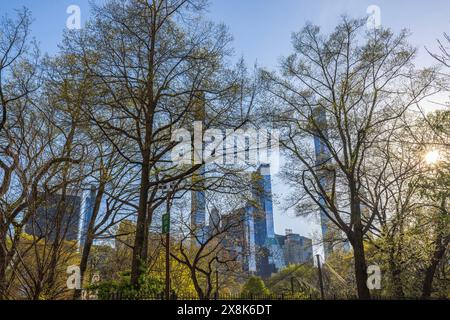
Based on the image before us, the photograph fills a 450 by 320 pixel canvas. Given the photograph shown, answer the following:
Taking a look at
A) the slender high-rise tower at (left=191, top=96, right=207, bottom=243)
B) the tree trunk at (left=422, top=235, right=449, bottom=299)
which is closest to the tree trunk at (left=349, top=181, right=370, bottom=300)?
the tree trunk at (left=422, top=235, right=449, bottom=299)

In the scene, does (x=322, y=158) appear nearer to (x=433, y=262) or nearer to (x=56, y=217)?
(x=433, y=262)

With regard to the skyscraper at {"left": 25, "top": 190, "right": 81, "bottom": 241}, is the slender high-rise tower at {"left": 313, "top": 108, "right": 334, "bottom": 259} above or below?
above

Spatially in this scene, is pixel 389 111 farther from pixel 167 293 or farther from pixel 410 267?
pixel 167 293

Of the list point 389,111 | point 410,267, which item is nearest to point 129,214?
point 389,111

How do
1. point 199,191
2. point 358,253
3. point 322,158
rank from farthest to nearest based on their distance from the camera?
1. point 322,158
2. point 199,191
3. point 358,253

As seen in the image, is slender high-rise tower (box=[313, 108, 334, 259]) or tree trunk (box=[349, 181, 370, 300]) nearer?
tree trunk (box=[349, 181, 370, 300])

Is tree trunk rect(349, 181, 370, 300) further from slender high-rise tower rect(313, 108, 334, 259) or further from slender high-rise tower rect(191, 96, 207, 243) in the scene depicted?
slender high-rise tower rect(191, 96, 207, 243)

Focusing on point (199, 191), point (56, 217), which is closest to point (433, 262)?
point (199, 191)

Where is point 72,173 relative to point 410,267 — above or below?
above

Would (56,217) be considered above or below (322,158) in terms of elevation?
below

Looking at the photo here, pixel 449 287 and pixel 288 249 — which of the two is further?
pixel 288 249

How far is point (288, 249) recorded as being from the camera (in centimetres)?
7962

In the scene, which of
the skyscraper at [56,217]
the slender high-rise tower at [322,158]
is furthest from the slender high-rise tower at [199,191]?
the skyscraper at [56,217]
